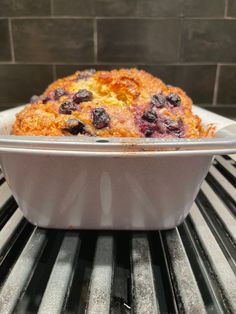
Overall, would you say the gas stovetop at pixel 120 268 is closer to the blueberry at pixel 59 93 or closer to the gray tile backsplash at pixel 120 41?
the blueberry at pixel 59 93

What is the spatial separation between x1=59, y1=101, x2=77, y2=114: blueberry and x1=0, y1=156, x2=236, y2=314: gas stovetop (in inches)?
10.1

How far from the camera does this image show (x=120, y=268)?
579mm

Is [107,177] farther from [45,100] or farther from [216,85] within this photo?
[216,85]

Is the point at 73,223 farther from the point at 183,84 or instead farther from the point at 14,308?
the point at 183,84

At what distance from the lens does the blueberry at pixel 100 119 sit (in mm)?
642

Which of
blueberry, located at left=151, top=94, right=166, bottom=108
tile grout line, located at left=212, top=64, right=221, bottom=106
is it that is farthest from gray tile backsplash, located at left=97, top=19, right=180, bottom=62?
blueberry, located at left=151, top=94, right=166, bottom=108

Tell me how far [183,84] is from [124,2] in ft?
1.43

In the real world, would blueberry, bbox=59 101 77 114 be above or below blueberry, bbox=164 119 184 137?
above

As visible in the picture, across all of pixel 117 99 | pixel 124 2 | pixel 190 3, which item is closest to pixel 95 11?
pixel 124 2

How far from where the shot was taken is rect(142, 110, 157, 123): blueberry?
0.66m

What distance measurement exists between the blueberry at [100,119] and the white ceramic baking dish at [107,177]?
0.11 meters

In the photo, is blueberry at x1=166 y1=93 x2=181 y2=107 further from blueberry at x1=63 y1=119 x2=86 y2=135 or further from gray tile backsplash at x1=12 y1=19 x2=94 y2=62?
gray tile backsplash at x1=12 y1=19 x2=94 y2=62

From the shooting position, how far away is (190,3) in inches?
53.6

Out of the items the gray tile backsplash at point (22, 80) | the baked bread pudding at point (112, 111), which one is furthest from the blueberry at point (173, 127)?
the gray tile backsplash at point (22, 80)
